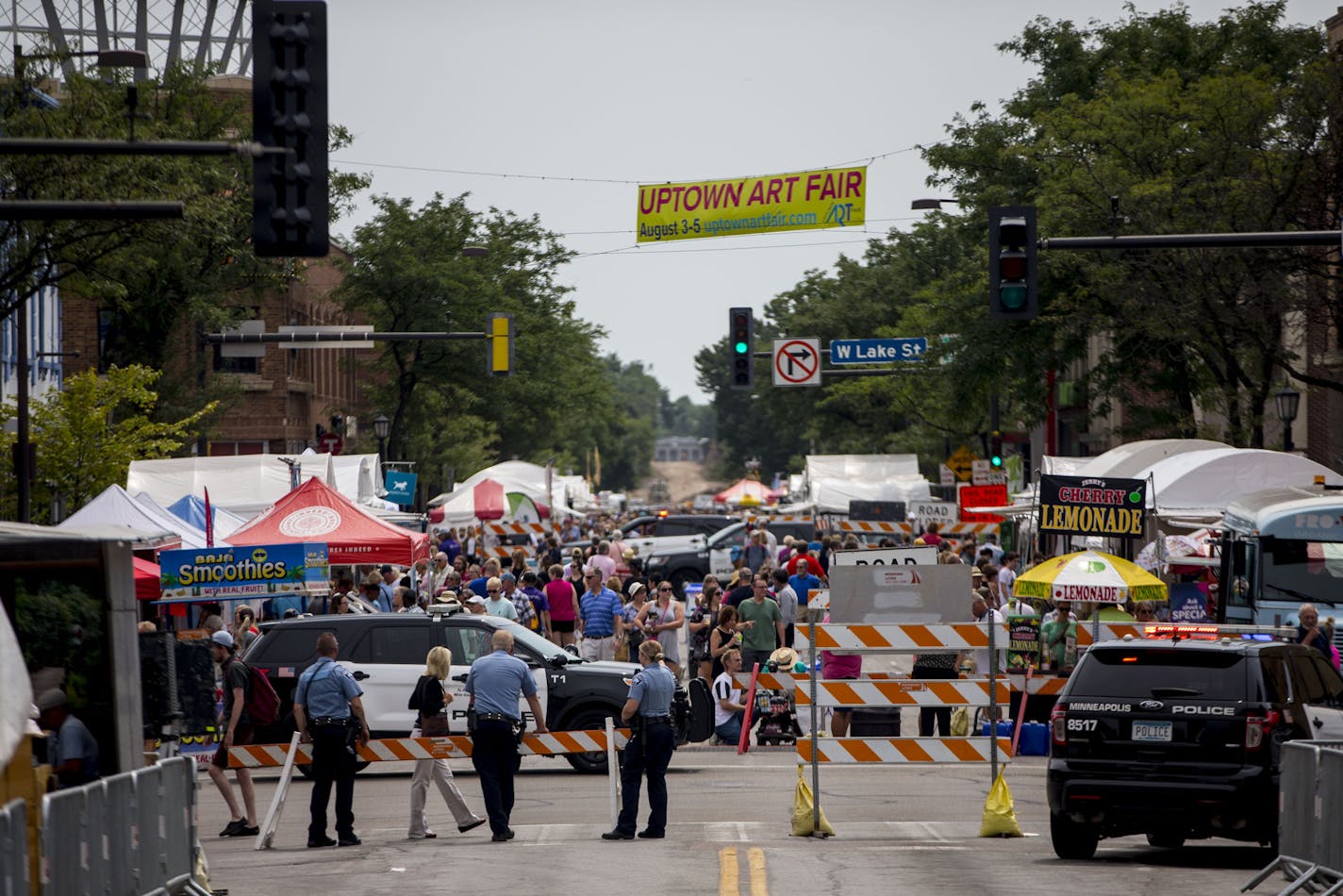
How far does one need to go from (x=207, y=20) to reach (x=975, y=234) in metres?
30.6

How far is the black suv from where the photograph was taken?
42.4 ft

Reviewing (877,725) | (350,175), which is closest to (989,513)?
(350,175)

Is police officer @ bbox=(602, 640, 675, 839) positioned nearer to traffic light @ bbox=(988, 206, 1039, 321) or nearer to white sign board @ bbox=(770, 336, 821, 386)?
traffic light @ bbox=(988, 206, 1039, 321)

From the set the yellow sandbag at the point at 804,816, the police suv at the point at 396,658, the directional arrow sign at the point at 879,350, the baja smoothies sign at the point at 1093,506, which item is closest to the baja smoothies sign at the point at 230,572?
the police suv at the point at 396,658

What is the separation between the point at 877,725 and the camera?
2070 centimetres

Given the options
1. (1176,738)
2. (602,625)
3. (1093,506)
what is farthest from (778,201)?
(1176,738)

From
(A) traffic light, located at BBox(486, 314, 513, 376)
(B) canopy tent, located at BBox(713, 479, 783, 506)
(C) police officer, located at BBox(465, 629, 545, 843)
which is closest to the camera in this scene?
(C) police officer, located at BBox(465, 629, 545, 843)

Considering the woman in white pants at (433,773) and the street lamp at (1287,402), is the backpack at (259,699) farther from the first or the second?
the street lamp at (1287,402)

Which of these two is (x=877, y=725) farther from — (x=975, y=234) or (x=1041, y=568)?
(x=975, y=234)

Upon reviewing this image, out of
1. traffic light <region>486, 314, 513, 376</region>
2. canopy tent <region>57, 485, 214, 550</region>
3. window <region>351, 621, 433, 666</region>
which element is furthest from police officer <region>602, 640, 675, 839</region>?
traffic light <region>486, 314, 513, 376</region>

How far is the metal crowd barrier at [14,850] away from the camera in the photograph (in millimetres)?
7754

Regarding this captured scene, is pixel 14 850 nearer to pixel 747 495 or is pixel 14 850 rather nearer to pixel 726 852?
pixel 726 852

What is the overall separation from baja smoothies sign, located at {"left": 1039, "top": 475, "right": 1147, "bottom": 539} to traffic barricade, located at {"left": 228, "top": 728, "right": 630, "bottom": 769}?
442 inches

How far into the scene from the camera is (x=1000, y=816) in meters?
14.9
